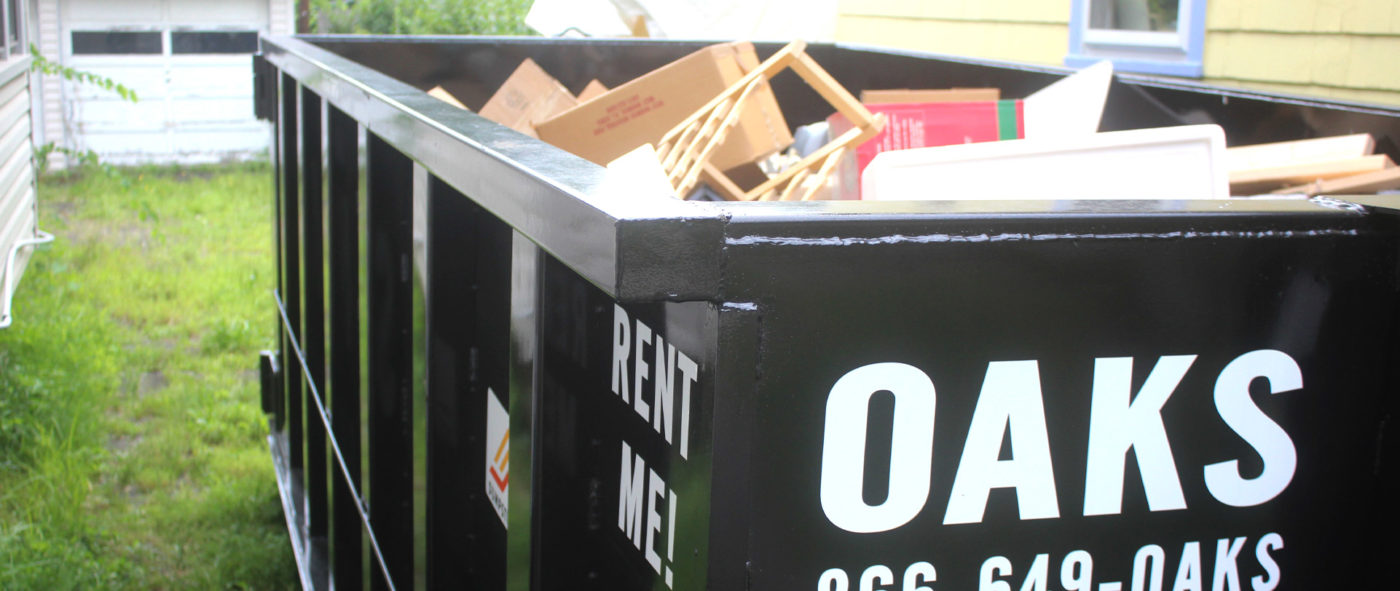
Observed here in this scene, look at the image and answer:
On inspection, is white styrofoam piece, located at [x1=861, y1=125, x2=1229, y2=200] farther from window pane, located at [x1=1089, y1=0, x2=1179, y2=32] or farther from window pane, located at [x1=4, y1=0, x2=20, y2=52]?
window pane, located at [x1=4, y1=0, x2=20, y2=52]

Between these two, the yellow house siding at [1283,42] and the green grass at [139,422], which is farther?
the yellow house siding at [1283,42]

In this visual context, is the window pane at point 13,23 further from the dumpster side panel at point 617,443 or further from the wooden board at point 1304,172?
the dumpster side panel at point 617,443

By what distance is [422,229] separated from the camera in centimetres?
187

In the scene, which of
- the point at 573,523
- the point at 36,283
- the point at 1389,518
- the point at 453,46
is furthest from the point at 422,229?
the point at 36,283

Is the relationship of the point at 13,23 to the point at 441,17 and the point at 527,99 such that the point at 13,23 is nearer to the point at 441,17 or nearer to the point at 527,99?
the point at 441,17

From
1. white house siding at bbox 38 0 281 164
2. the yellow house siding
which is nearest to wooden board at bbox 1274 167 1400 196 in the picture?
the yellow house siding

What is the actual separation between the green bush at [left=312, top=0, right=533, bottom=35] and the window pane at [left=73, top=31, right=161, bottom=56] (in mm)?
A: 3524

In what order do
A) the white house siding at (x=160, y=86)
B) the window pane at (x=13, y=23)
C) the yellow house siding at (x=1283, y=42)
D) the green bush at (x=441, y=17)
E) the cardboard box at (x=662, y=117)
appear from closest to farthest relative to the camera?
the cardboard box at (x=662, y=117) → the yellow house siding at (x=1283, y=42) → the window pane at (x=13, y=23) → the green bush at (x=441, y=17) → the white house siding at (x=160, y=86)

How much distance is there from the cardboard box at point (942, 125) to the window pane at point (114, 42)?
45.1ft

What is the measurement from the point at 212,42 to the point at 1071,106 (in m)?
13.7

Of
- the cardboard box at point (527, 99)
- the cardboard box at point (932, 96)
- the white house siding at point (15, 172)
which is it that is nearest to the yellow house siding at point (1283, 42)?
the cardboard box at point (932, 96)

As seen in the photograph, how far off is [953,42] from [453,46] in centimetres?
341

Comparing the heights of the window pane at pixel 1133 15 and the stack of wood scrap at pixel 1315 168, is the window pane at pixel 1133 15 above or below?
above

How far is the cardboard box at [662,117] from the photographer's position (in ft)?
9.53
